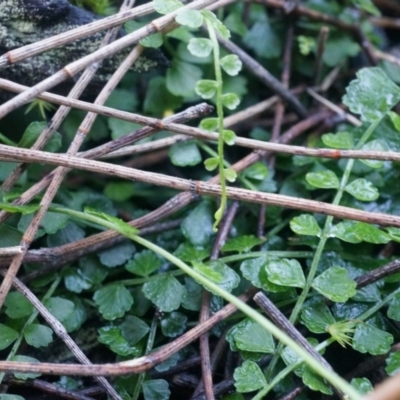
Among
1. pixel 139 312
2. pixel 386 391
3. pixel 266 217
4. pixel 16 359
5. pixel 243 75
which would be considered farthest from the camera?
pixel 243 75

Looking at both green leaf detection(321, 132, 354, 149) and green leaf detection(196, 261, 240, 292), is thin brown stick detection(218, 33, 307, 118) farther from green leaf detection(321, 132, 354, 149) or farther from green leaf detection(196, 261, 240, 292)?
green leaf detection(196, 261, 240, 292)

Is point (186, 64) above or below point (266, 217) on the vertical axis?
Result: above

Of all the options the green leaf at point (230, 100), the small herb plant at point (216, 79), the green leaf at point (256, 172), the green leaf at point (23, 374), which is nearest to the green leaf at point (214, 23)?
the small herb plant at point (216, 79)

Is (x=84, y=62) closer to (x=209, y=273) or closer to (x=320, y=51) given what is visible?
(x=209, y=273)

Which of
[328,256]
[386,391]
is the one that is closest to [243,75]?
[328,256]

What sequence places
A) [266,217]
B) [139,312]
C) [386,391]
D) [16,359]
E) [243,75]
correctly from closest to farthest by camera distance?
[386,391], [16,359], [139,312], [266,217], [243,75]

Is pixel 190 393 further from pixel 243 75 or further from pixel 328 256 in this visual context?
pixel 243 75

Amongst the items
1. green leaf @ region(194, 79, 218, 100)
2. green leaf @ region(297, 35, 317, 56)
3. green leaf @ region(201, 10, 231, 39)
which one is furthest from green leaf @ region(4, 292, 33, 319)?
green leaf @ region(297, 35, 317, 56)

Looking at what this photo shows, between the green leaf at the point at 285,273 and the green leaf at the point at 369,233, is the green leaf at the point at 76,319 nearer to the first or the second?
the green leaf at the point at 285,273
